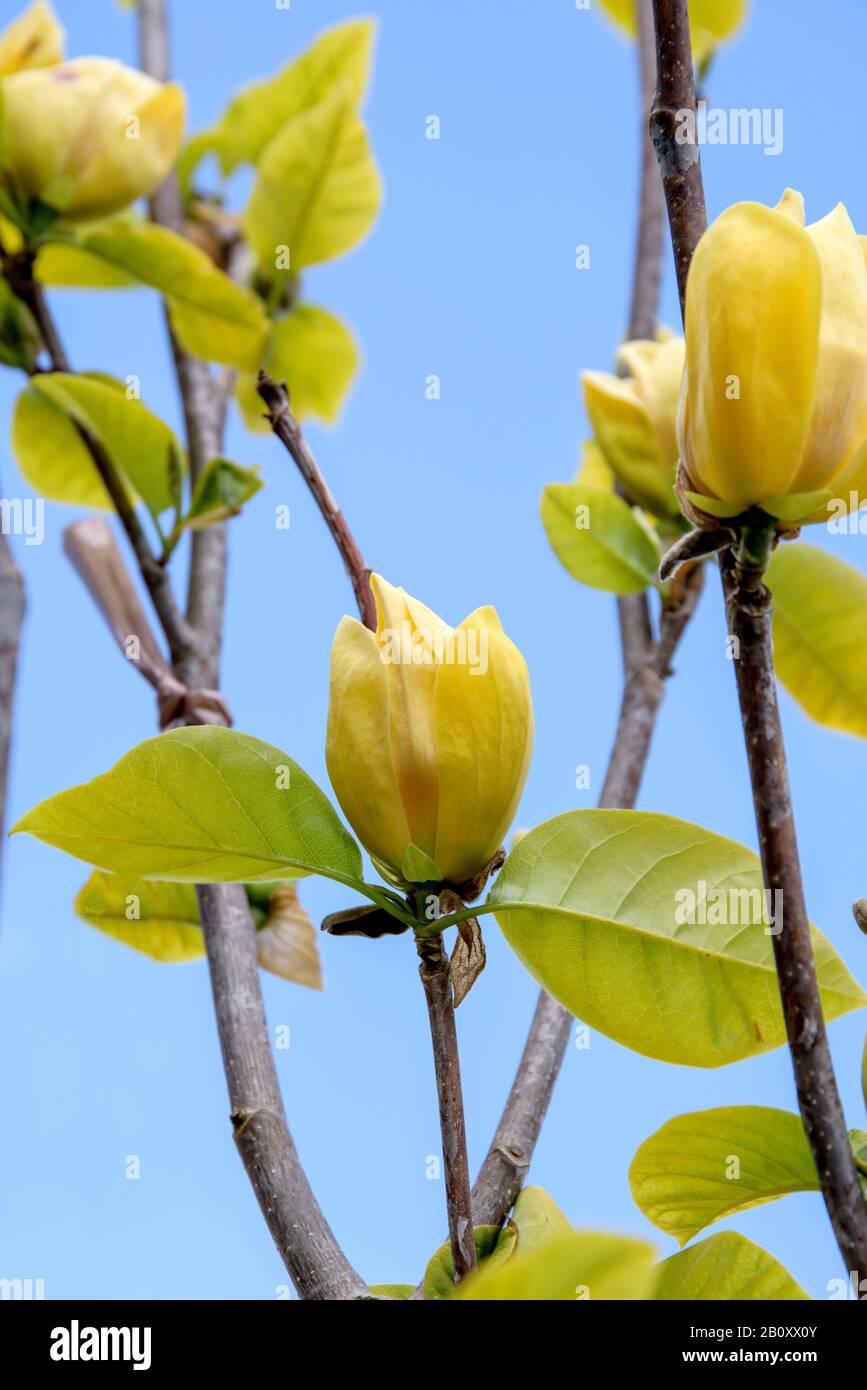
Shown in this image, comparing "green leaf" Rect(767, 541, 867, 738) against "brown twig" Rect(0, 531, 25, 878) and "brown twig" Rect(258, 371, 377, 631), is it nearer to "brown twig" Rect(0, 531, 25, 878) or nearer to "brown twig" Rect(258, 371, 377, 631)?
"brown twig" Rect(258, 371, 377, 631)

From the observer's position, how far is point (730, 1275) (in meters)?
0.31

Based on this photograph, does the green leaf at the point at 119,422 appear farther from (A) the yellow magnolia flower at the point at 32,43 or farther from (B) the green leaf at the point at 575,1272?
(B) the green leaf at the point at 575,1272

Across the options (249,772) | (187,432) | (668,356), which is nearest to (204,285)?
(187,432)

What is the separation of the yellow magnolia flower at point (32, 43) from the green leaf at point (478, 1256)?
23.9 inches

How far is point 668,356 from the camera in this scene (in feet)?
1.83

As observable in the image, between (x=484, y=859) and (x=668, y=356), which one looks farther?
(x=668, y=356)

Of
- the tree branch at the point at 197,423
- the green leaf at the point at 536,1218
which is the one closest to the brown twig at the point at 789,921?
the green leaf at the point at 536,1218

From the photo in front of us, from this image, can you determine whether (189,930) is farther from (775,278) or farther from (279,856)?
(775,278)

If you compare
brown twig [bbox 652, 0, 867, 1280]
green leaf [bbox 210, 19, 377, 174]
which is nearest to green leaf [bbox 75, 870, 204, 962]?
brown twig [bbox 652, 0, 867, 1280]

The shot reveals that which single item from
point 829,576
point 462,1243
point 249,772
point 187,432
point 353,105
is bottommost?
point 462,1243

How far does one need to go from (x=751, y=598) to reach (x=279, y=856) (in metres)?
0.13

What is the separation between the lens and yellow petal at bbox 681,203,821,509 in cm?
26

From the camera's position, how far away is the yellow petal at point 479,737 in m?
0.29

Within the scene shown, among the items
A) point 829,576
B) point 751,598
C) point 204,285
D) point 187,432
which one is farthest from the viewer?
point 187,432
